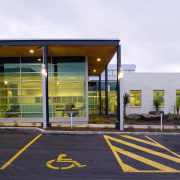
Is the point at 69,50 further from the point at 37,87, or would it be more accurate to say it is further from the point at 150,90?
the point at 150,90

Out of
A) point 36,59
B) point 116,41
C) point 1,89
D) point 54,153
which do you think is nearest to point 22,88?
point 1,89

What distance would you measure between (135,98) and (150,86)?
242 centimetres

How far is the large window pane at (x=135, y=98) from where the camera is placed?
46.8 feet

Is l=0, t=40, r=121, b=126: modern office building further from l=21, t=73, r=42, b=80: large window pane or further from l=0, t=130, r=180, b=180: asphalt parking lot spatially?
l=0, t=130, r=180, b=180: asphalt parking lot

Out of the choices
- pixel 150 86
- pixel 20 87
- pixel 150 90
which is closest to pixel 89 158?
pixel 20 87

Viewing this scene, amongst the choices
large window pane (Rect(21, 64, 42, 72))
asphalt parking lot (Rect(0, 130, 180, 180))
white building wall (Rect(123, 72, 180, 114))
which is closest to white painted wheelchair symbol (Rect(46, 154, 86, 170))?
asphalt parking lot (Rect(0, 130, 180, 180))

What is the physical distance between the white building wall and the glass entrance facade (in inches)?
276

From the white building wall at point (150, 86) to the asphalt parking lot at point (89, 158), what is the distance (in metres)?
8.05

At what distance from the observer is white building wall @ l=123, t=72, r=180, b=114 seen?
45.8 feet

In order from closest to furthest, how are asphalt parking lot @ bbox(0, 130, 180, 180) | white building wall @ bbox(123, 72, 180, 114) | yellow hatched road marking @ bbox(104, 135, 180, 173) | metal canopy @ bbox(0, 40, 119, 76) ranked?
asphalt parking lot @ bbox(0, 130, 180, 180)
yellow hatched road marking @ bbox(104, 135, 180, 173)
metal canopy @ bbox(0, 40, 119, 76)
white building wall @ bbox(123, 72, 180, 114)

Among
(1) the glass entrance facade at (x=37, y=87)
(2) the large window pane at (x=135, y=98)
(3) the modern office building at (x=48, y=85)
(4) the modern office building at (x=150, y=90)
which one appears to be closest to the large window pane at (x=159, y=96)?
(4) the modern office building at (x=150, y=90)

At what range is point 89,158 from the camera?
437 cm

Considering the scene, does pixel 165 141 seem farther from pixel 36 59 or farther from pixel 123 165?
pixel 36 59

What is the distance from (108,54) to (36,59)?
6.87 m
